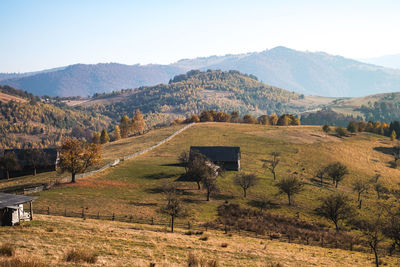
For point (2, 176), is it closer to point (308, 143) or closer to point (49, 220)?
point (49, 220)

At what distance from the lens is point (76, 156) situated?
65.1 metres

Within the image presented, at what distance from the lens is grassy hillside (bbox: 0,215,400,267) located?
2375 centimetres

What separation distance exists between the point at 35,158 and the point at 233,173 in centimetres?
4853

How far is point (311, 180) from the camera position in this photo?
82000 mm

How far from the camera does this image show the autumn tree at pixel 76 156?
6438 cm

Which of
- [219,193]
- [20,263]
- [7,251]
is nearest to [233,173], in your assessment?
[219,193]

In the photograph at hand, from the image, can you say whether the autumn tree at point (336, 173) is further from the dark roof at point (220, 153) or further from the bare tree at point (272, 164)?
the dark roof at point (220, 153)

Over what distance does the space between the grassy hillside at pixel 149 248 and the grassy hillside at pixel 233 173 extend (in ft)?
42.3

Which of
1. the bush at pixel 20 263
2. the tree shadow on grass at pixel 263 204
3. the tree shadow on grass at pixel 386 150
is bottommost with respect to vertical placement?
the tree shadow on grass at pixel 263 204

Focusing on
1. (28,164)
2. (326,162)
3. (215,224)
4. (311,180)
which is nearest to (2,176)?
(28,164)

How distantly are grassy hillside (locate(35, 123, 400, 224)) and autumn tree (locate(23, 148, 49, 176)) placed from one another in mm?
18511

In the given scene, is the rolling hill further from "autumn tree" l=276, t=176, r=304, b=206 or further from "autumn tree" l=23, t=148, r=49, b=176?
"autumn tree" l=23, t=148, r=49, b=176

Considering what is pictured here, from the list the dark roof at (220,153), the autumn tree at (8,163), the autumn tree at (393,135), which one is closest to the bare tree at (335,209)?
the dark roof at (220,153)

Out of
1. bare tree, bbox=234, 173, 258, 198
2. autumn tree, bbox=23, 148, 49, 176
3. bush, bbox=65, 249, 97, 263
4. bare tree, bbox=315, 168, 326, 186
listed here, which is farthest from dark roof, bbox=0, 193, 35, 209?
bare tree, bbox=315, 168, 326, 186
